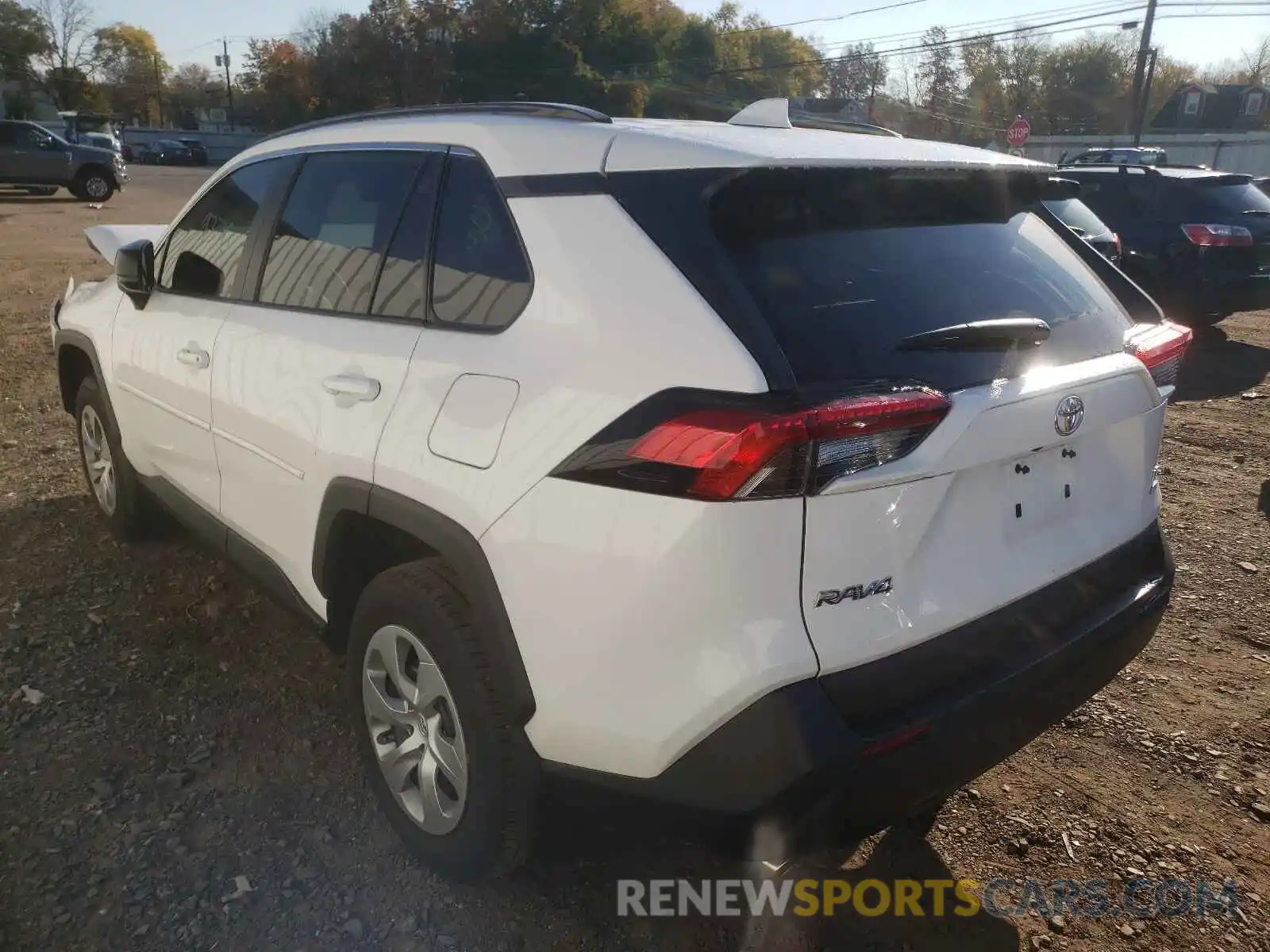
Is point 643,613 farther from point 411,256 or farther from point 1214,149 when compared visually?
point 1214,149

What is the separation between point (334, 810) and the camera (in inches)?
109

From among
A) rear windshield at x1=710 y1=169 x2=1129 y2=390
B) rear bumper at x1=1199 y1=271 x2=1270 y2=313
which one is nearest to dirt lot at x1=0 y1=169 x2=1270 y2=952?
rear windshield at x1=710 y1=169 x2=1129 y2=390

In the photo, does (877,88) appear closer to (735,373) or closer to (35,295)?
(35,295)

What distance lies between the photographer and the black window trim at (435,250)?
2.16 m

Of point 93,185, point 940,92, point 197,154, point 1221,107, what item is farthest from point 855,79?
point 93,185

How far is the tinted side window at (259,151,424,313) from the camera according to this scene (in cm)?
269

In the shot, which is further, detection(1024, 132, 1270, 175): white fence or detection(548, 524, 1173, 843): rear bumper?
detection(1024, 132, 1270, 175): white fence

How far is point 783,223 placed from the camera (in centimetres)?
203

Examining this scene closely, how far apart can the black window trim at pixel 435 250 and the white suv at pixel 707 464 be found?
0.01 metres

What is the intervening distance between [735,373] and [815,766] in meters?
0.72

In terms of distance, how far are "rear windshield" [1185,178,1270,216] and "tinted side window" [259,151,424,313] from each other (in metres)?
9.46

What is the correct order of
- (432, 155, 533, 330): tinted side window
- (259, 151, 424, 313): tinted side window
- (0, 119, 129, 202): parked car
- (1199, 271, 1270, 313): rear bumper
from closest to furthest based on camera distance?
1. (432, 155, 533, 330): tinted side window
2. (259, 151, 424, 313): tinted side window
3. (1199, 271, 1270, 313): rear bumper
4. (0, 119, 129, 202): parked car

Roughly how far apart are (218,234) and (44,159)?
1051 inches

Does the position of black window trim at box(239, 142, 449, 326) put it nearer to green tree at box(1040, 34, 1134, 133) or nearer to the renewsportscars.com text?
the renewsportscars.com text
